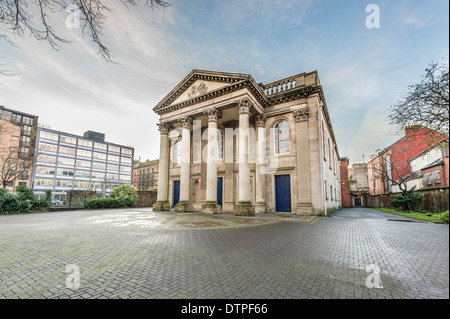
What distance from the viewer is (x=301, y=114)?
56.5ft

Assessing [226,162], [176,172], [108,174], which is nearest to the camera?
[226,162]

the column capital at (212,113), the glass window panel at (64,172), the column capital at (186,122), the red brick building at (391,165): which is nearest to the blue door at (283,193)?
the column capital at (212,113)

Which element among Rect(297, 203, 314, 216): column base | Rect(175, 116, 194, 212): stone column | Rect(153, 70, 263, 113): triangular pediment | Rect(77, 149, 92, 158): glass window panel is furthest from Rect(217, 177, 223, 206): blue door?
Rect(77, 149, 92, 158): glass window panel

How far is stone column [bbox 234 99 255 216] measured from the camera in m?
15.6

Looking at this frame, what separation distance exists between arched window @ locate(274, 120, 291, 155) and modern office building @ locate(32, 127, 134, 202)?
51.5 meters

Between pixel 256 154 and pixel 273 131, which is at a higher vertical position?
pixel 273 131

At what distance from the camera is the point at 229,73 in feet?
57.9

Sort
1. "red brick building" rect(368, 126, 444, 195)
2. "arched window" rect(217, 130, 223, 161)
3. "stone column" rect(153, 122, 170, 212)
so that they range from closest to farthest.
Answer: "stone column" rect(153, 122, 170, 212) → "red brick building" rect(368, 126, 444, 195) → "arched window" rect(217, 130, 223, 161)

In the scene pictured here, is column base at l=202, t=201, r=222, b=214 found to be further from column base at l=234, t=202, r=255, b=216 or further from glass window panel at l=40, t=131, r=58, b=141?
glass window panel at l=40, t=131, r=58, b=141

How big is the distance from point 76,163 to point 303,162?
78.5 metres

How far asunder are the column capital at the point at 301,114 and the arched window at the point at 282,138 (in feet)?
4.39
